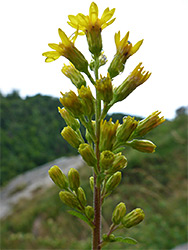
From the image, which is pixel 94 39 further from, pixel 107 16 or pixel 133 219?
pixel 133 219

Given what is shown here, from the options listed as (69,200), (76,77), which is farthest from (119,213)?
(76,77)

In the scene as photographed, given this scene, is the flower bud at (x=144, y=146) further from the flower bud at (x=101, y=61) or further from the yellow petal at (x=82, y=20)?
the yellow petal at (x=82, y=20)

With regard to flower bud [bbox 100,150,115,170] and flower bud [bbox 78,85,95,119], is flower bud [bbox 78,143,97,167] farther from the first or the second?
flower bud [bbox 78,85,95,119]

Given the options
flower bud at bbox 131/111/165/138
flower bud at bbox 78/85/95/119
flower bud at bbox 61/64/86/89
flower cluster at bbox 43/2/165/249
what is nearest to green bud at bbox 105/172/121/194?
flower cluster at bbox 43/2/165/249

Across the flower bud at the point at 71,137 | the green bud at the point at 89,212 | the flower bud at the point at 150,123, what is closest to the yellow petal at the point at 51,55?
the flower bud at the point at 71,137

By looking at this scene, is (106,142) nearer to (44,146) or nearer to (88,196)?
(88,196)

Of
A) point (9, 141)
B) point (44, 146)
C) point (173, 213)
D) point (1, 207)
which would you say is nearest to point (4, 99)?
point (9, 141)
